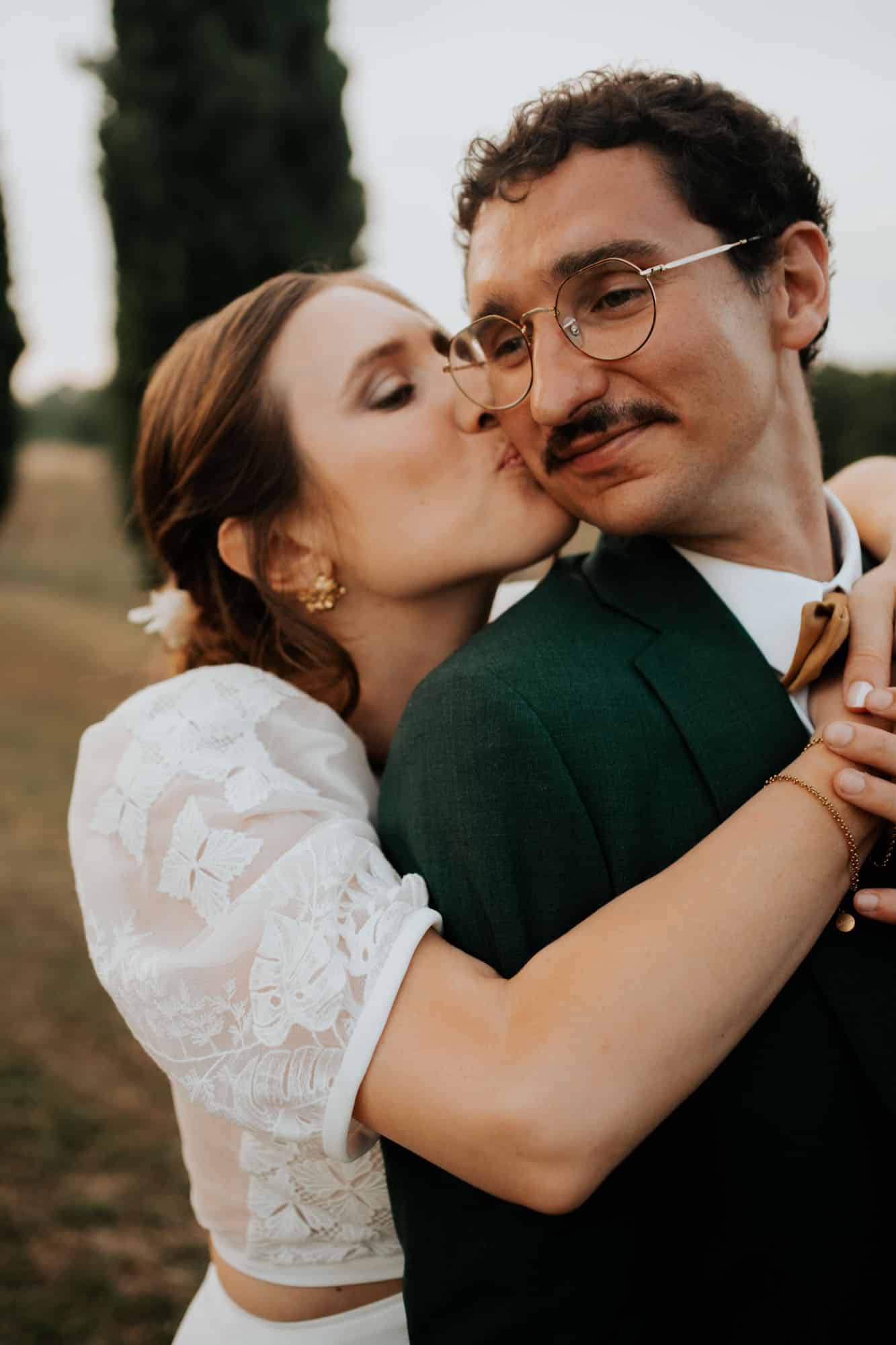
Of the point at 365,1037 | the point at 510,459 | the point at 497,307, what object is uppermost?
the point at 497,307

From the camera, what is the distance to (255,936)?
5.69 feet

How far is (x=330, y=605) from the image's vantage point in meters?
2.71

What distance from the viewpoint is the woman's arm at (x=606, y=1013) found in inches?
60.7

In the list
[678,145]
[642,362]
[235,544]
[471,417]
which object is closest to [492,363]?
[471,417]

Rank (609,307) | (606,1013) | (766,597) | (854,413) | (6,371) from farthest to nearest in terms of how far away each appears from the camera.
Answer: (6,371), (854,413), (766,597), (609,307), (606,1013)

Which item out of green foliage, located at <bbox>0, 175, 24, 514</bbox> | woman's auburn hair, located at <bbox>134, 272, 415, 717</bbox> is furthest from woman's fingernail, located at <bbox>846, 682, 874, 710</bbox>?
green foliage, located at <bbox>0, 175, 24, 514</bbox>

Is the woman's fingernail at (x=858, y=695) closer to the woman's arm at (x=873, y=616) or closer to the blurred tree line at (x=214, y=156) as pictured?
the woman's arm at (x=873, y=616)

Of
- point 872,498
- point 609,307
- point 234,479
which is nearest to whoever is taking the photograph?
point 609,307

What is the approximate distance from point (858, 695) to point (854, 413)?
1354 centimetres

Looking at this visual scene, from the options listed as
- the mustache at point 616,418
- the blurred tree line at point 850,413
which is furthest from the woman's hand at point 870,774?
the blurred tree line at point 850,413

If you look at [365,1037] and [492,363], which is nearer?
[365,1037]

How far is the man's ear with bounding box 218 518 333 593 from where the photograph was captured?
2660 mm

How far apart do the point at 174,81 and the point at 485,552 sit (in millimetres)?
12140

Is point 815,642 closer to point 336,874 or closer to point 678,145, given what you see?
point 336,874
